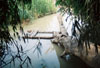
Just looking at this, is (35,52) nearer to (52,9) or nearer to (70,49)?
(70,49)

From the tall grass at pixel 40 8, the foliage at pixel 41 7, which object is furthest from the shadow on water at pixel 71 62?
the foliage at pixel 41 7

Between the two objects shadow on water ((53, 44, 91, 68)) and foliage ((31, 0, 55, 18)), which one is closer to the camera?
shadow on water ((53, 44, 91, 68))

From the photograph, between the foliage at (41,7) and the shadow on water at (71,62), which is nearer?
the shadow on water at (71,62)

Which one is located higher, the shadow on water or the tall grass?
the tall grass

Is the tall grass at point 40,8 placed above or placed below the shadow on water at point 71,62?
above

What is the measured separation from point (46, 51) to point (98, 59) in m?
1.42

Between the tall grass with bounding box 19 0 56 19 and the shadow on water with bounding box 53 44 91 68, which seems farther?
the tall grass with bounding box 19 0 56 19

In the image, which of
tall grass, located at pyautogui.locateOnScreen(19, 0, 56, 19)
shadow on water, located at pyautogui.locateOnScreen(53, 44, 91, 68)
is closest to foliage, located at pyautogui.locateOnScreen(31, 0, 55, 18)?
tall grass, located at pyautogui.locateOnScreen(19, 0, 56, 19)

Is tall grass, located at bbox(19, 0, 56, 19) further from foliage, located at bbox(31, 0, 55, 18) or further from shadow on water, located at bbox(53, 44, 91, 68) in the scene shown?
shadow on water, located at bbox(53, 44, 91, 68)

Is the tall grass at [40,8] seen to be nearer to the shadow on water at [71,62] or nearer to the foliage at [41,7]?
the foliage at [41,7]

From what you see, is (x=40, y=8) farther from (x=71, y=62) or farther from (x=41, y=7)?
(x=71, y=62)

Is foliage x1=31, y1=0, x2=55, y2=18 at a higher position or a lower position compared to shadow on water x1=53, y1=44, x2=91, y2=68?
higher

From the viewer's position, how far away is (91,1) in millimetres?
1143

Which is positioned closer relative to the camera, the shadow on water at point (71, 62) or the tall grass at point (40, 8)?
the shadow on water at point (71, 62)
